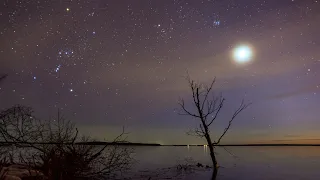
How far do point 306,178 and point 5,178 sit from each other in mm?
34949

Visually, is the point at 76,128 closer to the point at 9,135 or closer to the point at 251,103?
the point at 9,135

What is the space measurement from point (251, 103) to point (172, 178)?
450 inches

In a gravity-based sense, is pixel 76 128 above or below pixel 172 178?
above

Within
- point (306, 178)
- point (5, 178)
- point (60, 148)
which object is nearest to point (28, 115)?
point (60, 148)

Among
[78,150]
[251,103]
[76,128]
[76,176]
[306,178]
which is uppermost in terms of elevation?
[251,103]

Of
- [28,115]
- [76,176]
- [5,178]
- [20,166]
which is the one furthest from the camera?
[28,115]

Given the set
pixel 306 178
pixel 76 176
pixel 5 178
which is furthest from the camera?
pixel 306 178

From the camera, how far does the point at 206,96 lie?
2694 cm

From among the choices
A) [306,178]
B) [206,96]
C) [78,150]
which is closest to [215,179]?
[206,96]

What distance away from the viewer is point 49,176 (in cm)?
1080

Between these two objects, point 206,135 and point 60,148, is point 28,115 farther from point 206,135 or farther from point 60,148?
point 206,135

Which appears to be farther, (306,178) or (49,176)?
(306,178)

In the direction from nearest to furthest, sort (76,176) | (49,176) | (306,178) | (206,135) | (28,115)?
(49,176) < (76,176) < (28,115) < (206,135) < (306,178)

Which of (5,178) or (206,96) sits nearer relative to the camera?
(5,178)
